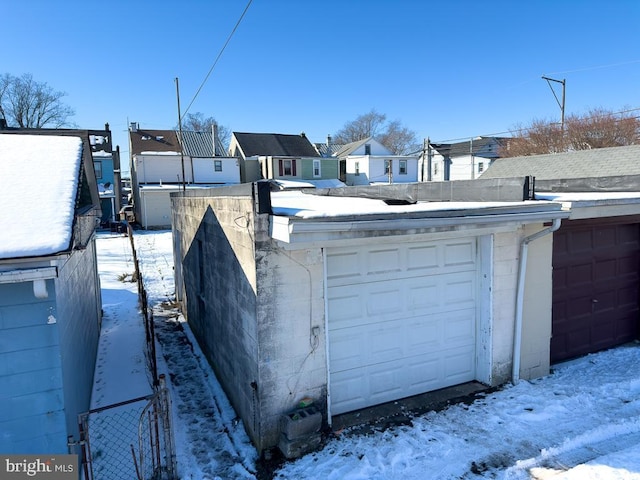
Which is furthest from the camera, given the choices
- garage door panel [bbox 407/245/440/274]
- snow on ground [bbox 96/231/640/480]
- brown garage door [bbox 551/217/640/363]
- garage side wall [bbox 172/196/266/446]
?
brown garage door [bbox 551/217/640/363]

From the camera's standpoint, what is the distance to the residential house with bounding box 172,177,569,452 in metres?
4.42

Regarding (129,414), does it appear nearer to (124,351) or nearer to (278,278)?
(124,351)

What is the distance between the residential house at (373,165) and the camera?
36531 millimetres

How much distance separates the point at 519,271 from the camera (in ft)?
19.5

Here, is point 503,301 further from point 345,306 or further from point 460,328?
point 345,306

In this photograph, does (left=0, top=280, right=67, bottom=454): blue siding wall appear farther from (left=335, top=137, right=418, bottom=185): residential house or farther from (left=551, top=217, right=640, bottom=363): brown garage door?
(left=335, top=137, right=418, bottom=185): residential house

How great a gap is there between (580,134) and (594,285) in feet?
90.2

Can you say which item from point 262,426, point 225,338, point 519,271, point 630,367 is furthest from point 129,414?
point 630,367

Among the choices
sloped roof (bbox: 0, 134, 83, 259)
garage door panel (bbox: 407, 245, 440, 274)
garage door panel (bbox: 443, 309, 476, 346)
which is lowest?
garage door panel (bbox: 443, 309, 476, 346)

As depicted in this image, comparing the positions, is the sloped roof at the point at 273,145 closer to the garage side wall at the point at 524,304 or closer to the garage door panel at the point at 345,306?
the garage side wall at the point at 524,304

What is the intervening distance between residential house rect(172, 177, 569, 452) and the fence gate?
94 centimetres

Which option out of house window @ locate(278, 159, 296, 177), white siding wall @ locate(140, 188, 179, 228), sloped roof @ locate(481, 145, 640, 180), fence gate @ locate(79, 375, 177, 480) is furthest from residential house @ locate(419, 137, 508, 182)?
fence gate @ locate(79, 375, 177, 480)

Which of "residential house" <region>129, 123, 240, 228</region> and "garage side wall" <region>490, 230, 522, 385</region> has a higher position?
"residential house" <region>129, 123, 240, 228</region>

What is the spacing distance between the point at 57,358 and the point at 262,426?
83.7 inches
